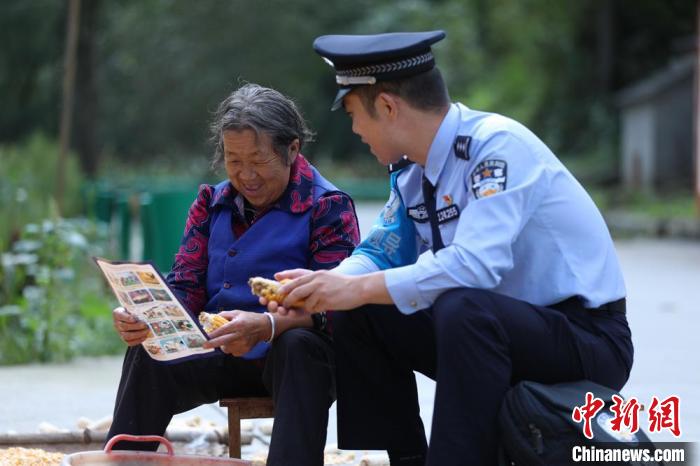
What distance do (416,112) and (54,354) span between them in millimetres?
3945

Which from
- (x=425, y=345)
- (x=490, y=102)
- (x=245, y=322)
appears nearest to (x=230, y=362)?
(x=245, y=322)

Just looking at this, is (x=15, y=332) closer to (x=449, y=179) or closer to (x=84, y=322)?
(x=84, y=322)


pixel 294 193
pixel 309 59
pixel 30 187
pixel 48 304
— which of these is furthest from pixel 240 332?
pixel 309 59

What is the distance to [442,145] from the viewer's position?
3199 mm

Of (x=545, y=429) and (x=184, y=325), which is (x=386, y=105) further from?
(x=545, y=429)

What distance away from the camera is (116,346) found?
22.6ft

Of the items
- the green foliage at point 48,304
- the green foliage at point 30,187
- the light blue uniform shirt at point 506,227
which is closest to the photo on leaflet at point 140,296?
the light blue uniform shirt at point 506,227

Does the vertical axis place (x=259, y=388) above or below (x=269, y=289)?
below

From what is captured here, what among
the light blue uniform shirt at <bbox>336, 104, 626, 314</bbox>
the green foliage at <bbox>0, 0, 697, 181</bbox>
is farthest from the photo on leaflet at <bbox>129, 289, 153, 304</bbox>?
the green foliage at <bbox>0, 0, 697, 181</bbox>

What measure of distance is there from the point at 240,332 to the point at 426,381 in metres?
2.64

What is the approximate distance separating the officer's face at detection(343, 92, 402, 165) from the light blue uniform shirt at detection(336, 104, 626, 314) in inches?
4.7

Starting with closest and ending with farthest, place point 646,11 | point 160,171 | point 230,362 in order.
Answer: point 230,362 → point 646,11 → point 160,171

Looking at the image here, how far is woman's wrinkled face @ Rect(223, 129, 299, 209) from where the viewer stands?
3.56 meters

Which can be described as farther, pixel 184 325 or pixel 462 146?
pixel 184 325
